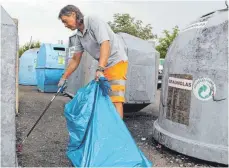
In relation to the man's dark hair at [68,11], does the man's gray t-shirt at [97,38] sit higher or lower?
lower

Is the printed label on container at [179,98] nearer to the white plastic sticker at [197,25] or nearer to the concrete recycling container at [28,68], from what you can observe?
the white plastic sticker at [197,25]

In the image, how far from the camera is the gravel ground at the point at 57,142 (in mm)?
3387

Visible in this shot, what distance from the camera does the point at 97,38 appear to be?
3.15 meters

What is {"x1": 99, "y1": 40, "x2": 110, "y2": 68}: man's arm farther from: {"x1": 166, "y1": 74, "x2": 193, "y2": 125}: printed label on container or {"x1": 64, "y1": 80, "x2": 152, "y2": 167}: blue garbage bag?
{"x1": 166, "y1": 74, "x2": 193, "y2": 125}: printed label on container

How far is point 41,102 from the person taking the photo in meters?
7.76

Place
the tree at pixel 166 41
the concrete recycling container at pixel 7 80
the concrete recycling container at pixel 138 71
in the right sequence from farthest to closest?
the tree at pixel 166 41 < the concrete recycling container at pixel 138 71 < the concrete recycling container at pixel 7 80

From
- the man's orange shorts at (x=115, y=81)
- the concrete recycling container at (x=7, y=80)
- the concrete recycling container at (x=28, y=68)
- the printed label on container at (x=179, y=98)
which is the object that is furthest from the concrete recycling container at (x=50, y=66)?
the concrete recycling container at (x=7, y=80)

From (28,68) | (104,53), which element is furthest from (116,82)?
(28,68)

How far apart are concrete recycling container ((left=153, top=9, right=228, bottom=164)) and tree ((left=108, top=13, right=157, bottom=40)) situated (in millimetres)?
20112

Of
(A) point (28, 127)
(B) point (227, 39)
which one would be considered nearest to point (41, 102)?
(A) point (28, 127)

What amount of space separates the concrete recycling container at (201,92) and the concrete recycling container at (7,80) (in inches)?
74.8

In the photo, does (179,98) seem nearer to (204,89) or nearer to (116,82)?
(204,89)

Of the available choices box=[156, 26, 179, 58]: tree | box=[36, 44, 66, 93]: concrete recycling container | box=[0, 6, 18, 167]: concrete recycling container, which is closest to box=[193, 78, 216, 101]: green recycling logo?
box=[0, 6, 18, 167]: concrete recycling container

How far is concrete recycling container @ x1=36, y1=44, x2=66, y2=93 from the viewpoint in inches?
364
